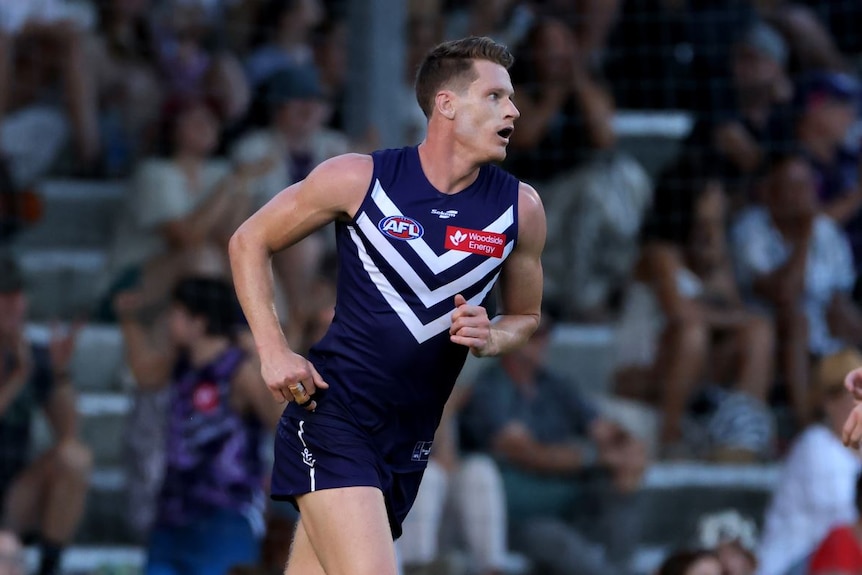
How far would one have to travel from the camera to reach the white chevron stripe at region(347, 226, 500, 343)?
4918mm

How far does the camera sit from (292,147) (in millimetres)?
8969

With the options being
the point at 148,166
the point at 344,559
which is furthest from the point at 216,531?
the point at 344,559

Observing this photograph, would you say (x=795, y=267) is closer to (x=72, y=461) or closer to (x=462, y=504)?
(x=462, y=504)

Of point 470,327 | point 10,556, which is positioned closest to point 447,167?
point 470,327

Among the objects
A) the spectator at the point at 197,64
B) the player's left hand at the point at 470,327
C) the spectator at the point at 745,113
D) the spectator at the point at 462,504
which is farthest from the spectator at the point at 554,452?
the player's left hand at the point at 470,327

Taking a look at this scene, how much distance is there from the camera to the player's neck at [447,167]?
4945 millimetres

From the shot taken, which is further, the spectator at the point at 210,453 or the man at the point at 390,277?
the spectator at the point at 210,453

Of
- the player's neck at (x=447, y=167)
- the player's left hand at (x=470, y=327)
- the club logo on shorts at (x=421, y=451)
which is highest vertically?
the player's neck at (x=447, y=167)

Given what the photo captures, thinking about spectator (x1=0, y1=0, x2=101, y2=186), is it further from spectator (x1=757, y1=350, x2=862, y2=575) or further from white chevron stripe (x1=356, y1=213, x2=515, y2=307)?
white chevron stripe (x1=356, y1=213, x2=515, y2=307)

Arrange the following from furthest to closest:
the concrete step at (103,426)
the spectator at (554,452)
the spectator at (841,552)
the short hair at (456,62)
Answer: the spectator at (554,452)
the concrete step at (103,426)
the spectator at (841,552)
the short hair at (456,62)

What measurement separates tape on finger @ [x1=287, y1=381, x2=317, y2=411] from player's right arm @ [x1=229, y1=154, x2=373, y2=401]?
5cm

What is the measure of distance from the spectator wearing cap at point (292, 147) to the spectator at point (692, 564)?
2.54 m

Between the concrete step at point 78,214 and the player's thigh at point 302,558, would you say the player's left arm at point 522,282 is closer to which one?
the player's thigh at point 302,558

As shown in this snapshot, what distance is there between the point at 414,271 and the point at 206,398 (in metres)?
2.91
